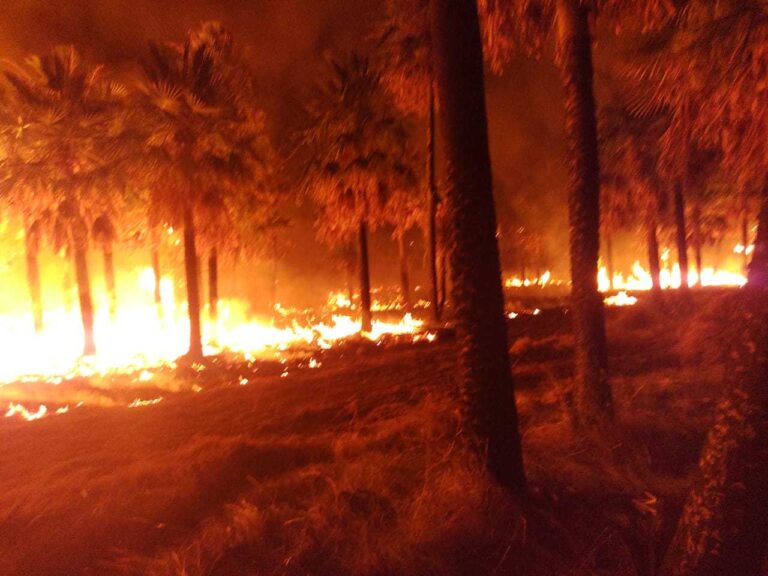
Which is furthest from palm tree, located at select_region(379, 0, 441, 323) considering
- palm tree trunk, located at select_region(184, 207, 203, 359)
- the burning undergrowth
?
palm tree trunk, located at select_region(184, 207, 203, 359)

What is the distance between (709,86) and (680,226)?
18934mm

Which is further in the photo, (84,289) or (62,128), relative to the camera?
(84,289)

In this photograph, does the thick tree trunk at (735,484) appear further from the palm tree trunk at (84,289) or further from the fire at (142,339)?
the palm tree trunk at (84,289)

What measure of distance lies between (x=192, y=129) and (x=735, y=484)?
18111 millimetres

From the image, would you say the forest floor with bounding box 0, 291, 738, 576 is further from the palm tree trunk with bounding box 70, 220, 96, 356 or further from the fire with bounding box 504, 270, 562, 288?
the fire with bounding box 504, 270, 562, 288

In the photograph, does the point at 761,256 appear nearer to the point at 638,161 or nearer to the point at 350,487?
the point at 350,487

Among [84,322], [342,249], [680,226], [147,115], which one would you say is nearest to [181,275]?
[342,249]

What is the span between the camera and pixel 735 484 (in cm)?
450

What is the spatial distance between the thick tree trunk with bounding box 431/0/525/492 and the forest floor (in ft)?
1.52

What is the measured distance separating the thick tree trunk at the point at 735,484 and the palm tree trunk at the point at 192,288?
57.7 feet

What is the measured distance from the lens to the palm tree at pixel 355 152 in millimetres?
24797

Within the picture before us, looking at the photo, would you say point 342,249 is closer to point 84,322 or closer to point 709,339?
point 84,322

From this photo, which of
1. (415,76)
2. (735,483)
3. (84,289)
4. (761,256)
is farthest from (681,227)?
(735,483)

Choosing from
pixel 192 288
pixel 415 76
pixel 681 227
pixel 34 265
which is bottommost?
pixel 192 288
